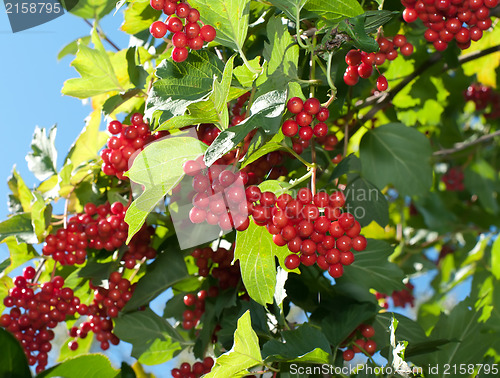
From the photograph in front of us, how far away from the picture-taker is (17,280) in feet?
4.61

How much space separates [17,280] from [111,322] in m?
0.27

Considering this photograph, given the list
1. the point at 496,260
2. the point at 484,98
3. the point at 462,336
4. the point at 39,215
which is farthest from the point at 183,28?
the point at 484,98


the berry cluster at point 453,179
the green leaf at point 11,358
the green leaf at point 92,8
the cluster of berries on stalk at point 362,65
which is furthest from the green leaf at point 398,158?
the berry cluster at point 453,179

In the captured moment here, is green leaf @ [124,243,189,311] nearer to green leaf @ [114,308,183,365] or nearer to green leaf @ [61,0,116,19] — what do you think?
green leaf @ [114,308,183,365]

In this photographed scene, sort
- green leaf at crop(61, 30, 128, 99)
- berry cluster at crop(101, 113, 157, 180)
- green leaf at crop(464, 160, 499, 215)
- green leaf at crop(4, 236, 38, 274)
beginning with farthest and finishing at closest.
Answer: green leaf at crop(464, 160, 499, 215) < green leaf at crop(4, 236, 38, 274) < green leaf at crop(61, 30, 128, 99) < berry cluster at crop(101, 113, 157, 180)

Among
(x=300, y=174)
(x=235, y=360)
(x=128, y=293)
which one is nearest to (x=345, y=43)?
(x=300, y=174)

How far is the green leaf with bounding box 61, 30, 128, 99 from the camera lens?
4.09 feet

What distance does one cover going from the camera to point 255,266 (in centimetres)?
99

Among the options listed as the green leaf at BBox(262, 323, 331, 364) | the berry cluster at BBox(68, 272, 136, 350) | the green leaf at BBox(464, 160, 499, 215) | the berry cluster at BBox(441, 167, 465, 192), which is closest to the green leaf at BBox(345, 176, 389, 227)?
the green leaf at BBox(262, 323, 331, 364)

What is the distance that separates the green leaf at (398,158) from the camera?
1.54m

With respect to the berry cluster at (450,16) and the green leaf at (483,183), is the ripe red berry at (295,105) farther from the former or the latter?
the green leaf at (483,183)

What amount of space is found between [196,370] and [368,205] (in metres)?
0.62

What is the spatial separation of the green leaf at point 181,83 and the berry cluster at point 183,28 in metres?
0.03

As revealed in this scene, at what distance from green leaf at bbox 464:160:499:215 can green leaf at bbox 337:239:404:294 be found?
1.50m
